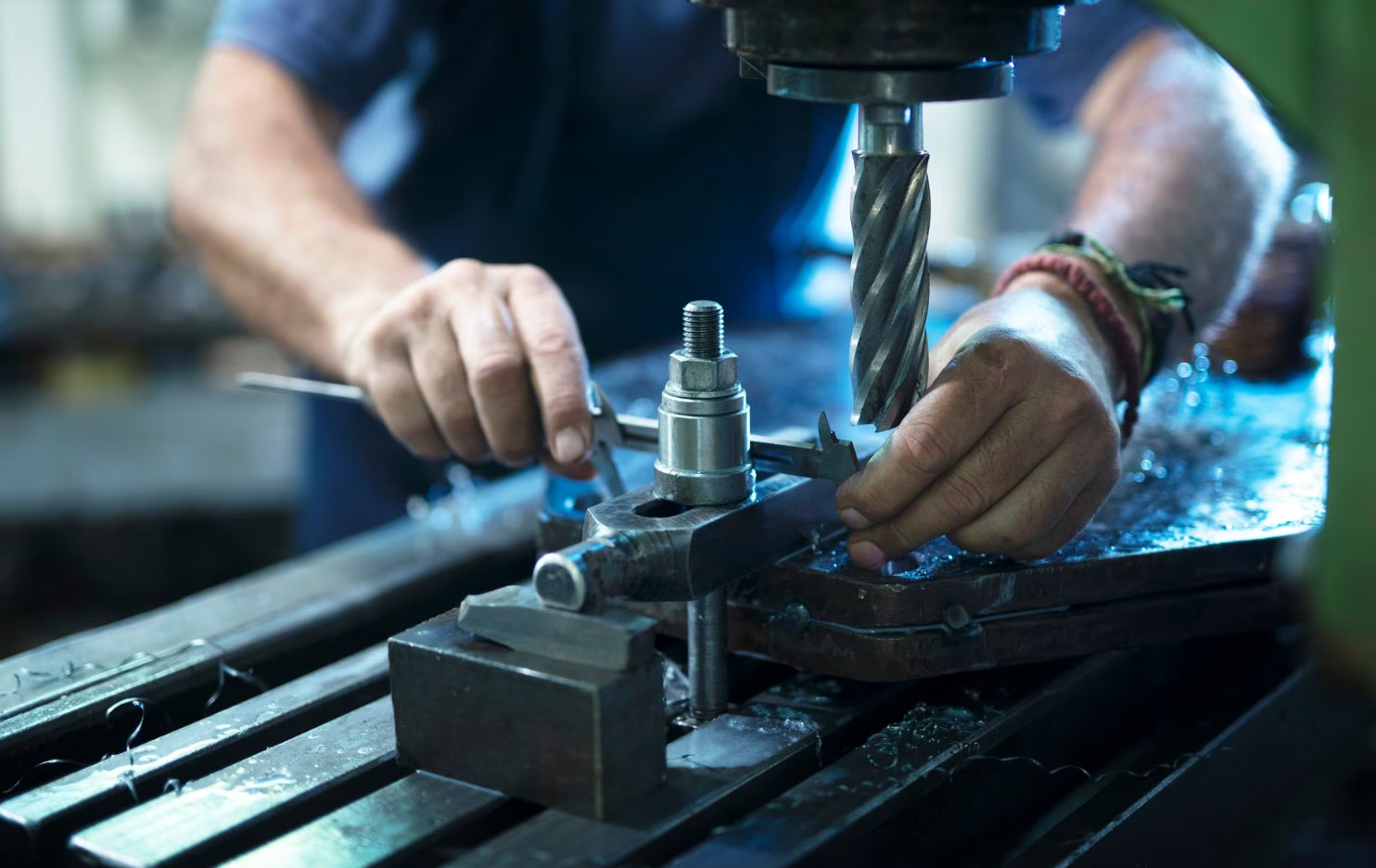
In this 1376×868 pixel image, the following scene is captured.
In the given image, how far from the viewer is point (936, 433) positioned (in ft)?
2.58

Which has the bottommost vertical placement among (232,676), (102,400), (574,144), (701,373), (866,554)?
(102,400)

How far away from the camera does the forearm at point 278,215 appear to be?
4.05 ft

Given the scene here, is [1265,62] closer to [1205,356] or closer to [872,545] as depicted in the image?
[872,545]

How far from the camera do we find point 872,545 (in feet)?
2.65

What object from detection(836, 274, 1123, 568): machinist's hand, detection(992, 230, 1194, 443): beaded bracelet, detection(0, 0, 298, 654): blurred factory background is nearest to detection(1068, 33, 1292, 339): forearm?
detection(992, 230, 1194, 443): beaded bracelet

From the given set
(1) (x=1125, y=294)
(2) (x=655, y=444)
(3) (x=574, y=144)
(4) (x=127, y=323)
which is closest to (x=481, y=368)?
(2) (x=655, y=444)

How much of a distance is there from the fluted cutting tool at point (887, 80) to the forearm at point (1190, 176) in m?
0.46

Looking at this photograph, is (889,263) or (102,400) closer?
(889,263)

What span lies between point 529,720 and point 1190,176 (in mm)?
871

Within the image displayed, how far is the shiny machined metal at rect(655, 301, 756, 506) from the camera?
2.50 ft

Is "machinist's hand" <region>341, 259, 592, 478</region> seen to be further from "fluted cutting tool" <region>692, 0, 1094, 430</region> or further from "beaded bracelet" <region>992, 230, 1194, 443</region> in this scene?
"beaded bracelet" <region>992, 230, 1194, 443</region>

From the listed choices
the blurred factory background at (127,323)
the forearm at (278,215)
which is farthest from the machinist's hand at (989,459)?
the blurred factory background at (127,323)

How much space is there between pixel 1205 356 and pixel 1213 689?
378 millimetres

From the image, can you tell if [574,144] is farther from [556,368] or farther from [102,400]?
[102,400]
